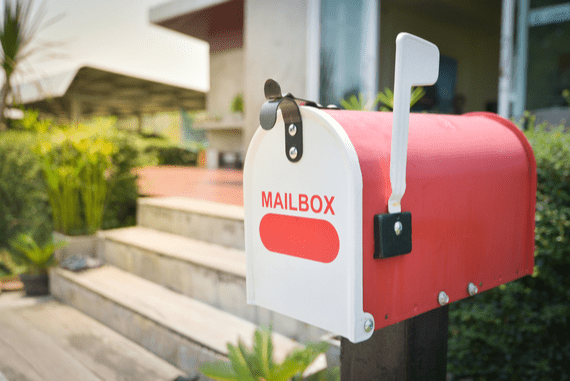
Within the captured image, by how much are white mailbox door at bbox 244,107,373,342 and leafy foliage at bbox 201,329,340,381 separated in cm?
59

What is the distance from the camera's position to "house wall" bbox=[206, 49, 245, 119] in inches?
386

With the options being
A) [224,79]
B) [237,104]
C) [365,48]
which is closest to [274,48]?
[365,48]

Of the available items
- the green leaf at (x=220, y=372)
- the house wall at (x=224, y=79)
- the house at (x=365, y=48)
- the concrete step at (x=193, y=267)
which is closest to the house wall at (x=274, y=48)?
the house at (x=365, y=48)

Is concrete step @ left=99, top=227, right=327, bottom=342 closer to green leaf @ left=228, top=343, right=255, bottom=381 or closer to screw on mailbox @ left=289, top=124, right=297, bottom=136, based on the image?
green leaf @ left=228, top=343, right=255, bottom=381

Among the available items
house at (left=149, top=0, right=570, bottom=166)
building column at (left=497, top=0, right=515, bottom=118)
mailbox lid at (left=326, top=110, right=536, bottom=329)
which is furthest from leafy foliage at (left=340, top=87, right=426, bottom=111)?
house at (left=149, top=0, right=570, bottom=166)

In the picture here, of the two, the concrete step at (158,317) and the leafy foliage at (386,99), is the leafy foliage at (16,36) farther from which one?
the leafy foliage at (386,99)

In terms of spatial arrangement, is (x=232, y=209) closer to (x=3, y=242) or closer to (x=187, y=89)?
(x=3, y=242)

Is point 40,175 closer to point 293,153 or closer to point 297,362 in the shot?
point 297,362

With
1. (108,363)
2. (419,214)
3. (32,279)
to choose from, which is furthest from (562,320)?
(32,279)

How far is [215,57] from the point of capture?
10.3 m

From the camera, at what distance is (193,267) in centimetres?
268

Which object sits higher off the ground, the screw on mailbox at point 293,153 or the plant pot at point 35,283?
the screw on mailbox at point 293,153

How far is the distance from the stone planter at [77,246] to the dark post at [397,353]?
3.15 meters

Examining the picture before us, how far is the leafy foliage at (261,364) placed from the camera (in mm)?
1469
